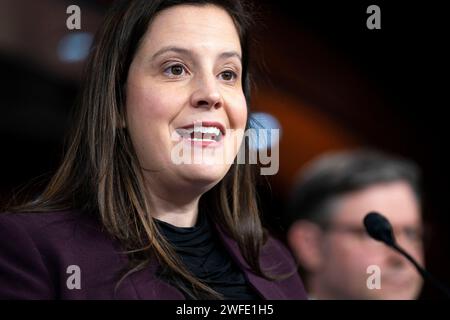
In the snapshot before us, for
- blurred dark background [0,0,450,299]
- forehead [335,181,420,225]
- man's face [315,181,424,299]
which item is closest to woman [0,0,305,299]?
man's face [315,181,424,299]

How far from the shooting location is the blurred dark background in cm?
324

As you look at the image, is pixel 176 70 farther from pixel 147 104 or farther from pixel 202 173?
pixel 202 173

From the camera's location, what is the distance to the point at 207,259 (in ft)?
4.35

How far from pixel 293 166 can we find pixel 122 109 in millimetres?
3264

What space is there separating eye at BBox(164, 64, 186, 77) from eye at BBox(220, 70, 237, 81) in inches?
3.3

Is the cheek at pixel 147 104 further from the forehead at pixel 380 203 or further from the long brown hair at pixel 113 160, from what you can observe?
the forehead at pixel 380 203

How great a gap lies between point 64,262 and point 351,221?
1.21 m

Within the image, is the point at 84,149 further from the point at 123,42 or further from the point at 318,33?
the point at 318,33

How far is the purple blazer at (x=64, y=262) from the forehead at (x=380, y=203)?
111 centimetres

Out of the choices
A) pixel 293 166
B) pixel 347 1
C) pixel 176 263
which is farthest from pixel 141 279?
pixel 293 166

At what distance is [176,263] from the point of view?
1220 mm

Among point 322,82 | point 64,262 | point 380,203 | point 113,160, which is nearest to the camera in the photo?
point 64,262

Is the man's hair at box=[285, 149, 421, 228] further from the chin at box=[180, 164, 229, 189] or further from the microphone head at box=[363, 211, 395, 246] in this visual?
the chin at box=[180, 164, 229, 189]

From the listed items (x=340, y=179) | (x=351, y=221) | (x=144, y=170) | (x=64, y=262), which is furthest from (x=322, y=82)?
(x=64, y=262)
